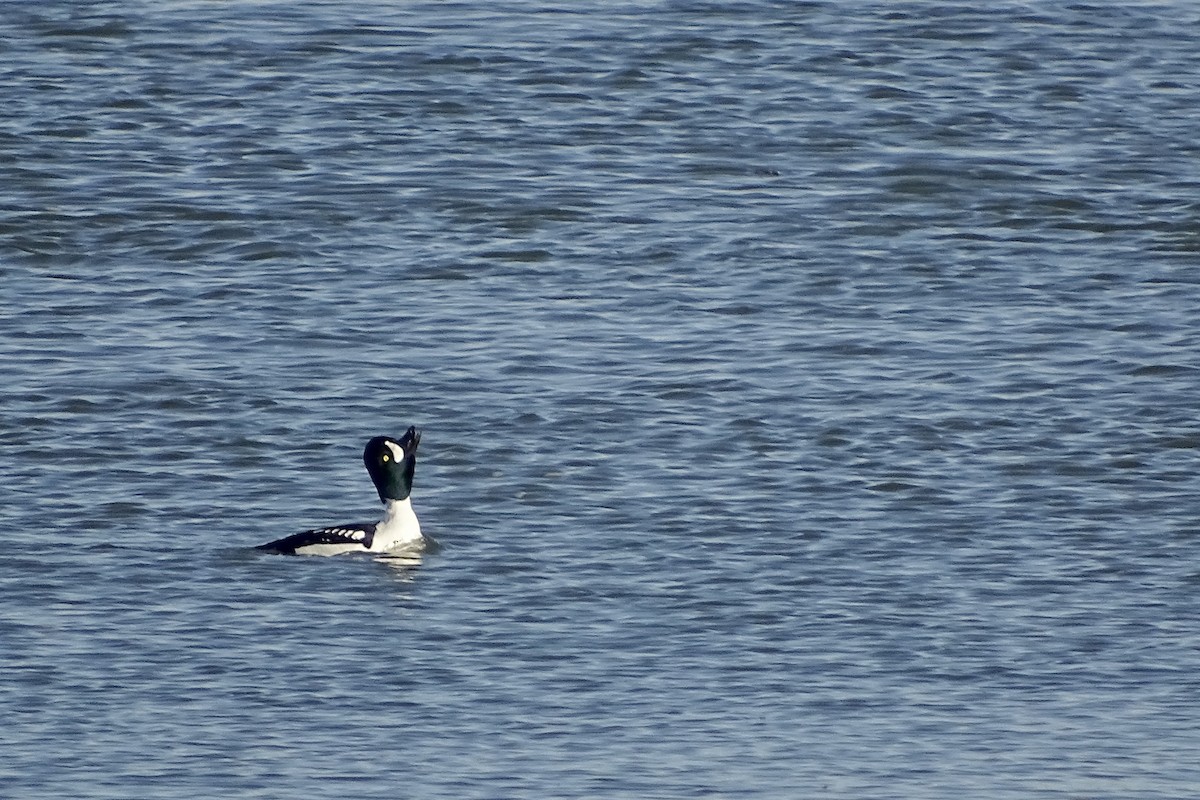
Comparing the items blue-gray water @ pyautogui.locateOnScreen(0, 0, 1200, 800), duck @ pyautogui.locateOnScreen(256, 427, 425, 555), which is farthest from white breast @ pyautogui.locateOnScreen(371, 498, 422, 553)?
blue-gray water @ pyautogui.locateOnScreen(0, 0, 1200, 800)

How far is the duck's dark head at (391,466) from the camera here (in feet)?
49.3

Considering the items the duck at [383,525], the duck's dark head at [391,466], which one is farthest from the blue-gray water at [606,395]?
the duck's dark head at [391,466]

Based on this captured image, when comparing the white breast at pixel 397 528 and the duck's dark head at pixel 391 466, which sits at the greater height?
the duck's dark head at pixel 391 466

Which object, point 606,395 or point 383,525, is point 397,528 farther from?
point 606,395

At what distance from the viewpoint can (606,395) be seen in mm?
17391

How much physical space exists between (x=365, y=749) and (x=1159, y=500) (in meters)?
5.98

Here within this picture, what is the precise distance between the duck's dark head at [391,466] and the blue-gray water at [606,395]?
0.39 meters

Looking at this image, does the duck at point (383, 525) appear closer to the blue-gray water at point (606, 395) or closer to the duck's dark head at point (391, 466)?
the duck's dark head at point (391, 466)

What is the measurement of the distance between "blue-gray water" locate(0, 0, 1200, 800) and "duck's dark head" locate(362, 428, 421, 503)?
15.3 inches

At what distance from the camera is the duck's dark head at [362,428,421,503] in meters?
15.0

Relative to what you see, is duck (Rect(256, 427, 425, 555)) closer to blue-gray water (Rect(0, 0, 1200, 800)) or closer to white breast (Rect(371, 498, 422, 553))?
white breast (Rect(371, 498, 422, 553))

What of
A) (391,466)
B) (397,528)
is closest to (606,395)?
(391,466)

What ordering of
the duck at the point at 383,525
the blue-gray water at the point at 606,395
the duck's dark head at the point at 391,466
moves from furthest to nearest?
the duck's dark head at the point at 391,466, the duck at the point at 383,525, the blue-gray water at the point at 606,395

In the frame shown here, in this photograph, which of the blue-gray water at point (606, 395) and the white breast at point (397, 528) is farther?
the white breast at point (397, 528)
